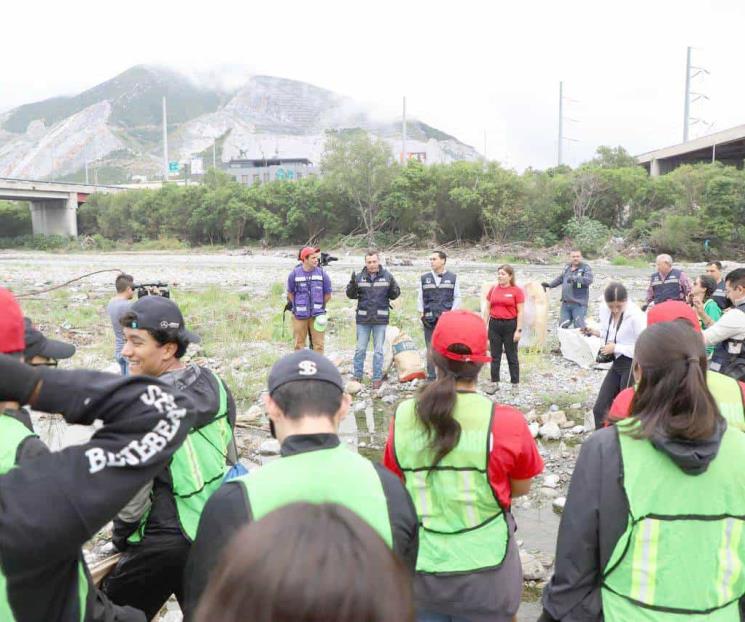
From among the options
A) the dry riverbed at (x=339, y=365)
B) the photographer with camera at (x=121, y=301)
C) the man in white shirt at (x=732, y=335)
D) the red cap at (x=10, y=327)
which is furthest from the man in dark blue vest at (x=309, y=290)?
the red cap at (x=10, y=327)

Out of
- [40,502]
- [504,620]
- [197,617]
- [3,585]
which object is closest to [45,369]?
[40,502]

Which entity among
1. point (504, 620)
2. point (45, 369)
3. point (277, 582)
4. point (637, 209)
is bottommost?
point (504, 620)

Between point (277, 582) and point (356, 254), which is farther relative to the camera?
point (356, 254)

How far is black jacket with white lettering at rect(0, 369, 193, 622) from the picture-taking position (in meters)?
1.28

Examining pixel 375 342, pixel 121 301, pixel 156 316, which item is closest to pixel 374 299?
pixel 375 342

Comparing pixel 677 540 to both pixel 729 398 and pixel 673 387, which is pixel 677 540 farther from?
pixel 729 398

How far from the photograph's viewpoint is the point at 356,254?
3881cm

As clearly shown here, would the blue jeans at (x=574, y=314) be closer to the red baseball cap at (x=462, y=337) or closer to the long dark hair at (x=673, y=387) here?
the red baseball cap at (x=462, y=337)

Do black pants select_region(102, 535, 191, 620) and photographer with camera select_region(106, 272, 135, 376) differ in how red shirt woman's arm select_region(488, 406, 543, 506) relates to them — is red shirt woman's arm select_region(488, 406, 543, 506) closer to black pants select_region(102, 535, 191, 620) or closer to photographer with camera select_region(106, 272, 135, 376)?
black pants select_region(102, 535, 191, 620)

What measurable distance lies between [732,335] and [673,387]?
3.06 meters

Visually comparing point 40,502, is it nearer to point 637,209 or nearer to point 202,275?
point 202,275

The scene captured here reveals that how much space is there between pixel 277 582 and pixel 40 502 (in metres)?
0.75

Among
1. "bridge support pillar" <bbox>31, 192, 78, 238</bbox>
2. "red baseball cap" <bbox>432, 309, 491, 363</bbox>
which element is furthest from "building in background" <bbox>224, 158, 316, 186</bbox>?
"red baseball cap" <bbox>432, 309, 491, 363</bbox>

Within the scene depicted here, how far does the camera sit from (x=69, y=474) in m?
1.31
